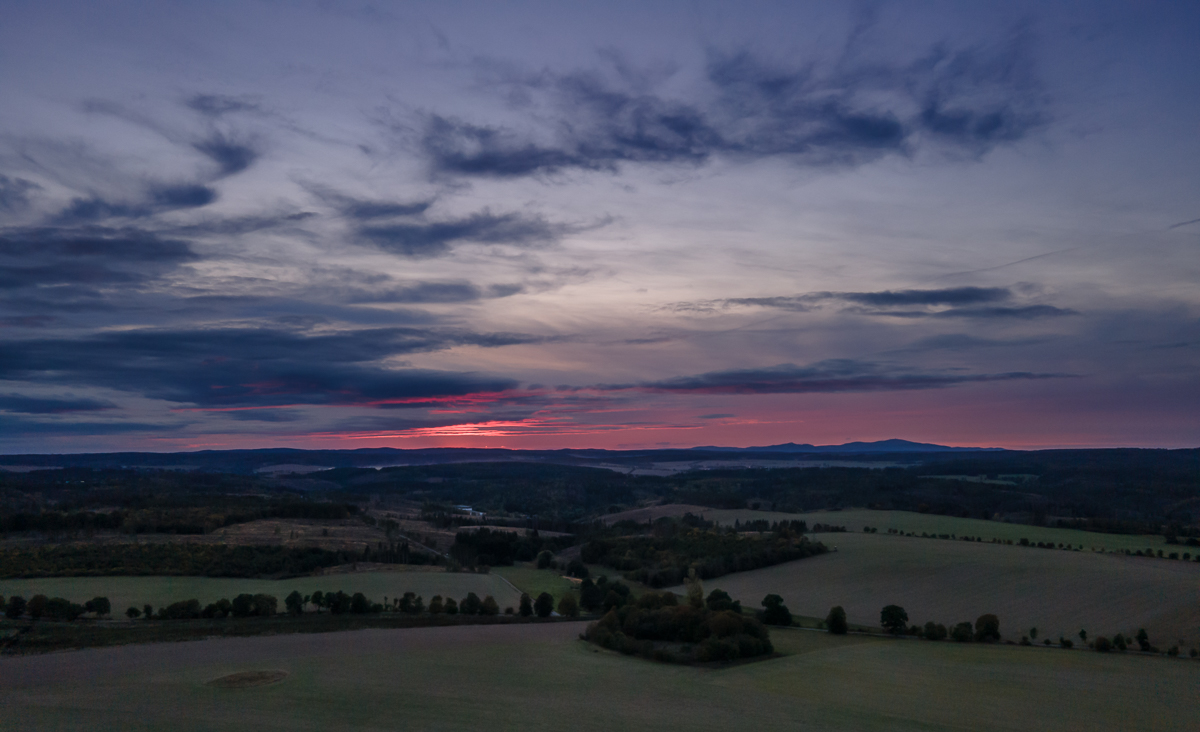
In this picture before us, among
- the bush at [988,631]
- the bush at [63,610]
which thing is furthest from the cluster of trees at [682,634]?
the bush at [63,610]

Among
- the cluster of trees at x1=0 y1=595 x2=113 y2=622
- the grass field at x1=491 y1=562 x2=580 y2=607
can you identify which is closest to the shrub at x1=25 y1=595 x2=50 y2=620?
the cluster of trees at x1=0 y1=595 x2=113 y2=622

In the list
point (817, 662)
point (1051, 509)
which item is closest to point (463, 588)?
point (817, 662)

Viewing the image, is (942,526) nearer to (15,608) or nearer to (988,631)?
(988,631)

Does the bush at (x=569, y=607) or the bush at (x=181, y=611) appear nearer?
the bush at (x=181, y=611)

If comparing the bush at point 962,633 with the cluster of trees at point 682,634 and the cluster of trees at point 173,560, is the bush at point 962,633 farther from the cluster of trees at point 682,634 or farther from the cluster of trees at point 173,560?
the cluster of trees at point 173,560

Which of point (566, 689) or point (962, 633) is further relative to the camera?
point (962, 633)

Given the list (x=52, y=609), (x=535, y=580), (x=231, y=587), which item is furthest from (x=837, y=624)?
(x=52, y=609)
